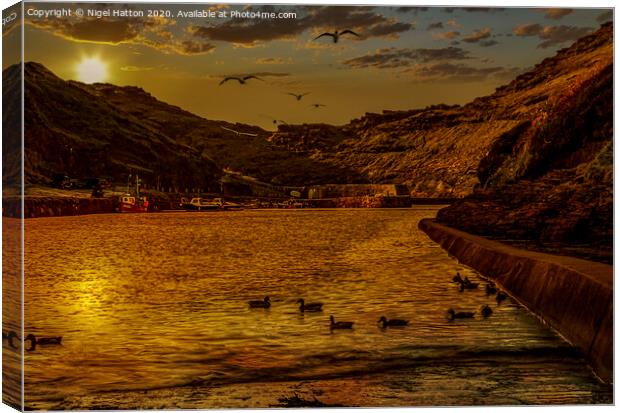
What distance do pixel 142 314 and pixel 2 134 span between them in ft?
7.21

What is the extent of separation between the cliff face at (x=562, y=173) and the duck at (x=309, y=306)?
2.01 meters

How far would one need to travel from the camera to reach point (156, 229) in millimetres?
11047

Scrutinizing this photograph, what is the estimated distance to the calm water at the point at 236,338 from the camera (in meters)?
8.99

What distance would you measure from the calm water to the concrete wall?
16 centimetres

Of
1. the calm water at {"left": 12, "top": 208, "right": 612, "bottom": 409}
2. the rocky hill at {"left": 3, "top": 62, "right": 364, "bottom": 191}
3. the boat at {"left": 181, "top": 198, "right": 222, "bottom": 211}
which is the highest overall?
the rocky hill at {"left": 3, "top": 62, "right": 364, "bottom": 191}

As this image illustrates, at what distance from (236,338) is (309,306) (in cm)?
125

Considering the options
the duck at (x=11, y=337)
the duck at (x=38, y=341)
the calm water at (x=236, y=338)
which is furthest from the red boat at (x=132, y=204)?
the duck at (x=11, y=337)

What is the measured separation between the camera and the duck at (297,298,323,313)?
1090 cm

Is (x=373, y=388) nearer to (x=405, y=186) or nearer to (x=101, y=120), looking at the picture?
(x=405, y=186)

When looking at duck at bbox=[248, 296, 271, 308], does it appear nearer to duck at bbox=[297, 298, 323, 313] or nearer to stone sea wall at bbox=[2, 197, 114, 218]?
duck at bbox=[297, 298, 323, 313]

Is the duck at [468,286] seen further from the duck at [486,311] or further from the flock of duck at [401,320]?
the duck at [486,311]

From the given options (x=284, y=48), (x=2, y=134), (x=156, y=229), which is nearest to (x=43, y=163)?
(x=2, y=134)

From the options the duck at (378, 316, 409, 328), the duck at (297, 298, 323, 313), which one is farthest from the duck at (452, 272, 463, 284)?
the duck at (378, 316, 409, 328)

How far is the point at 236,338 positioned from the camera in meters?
10.1
